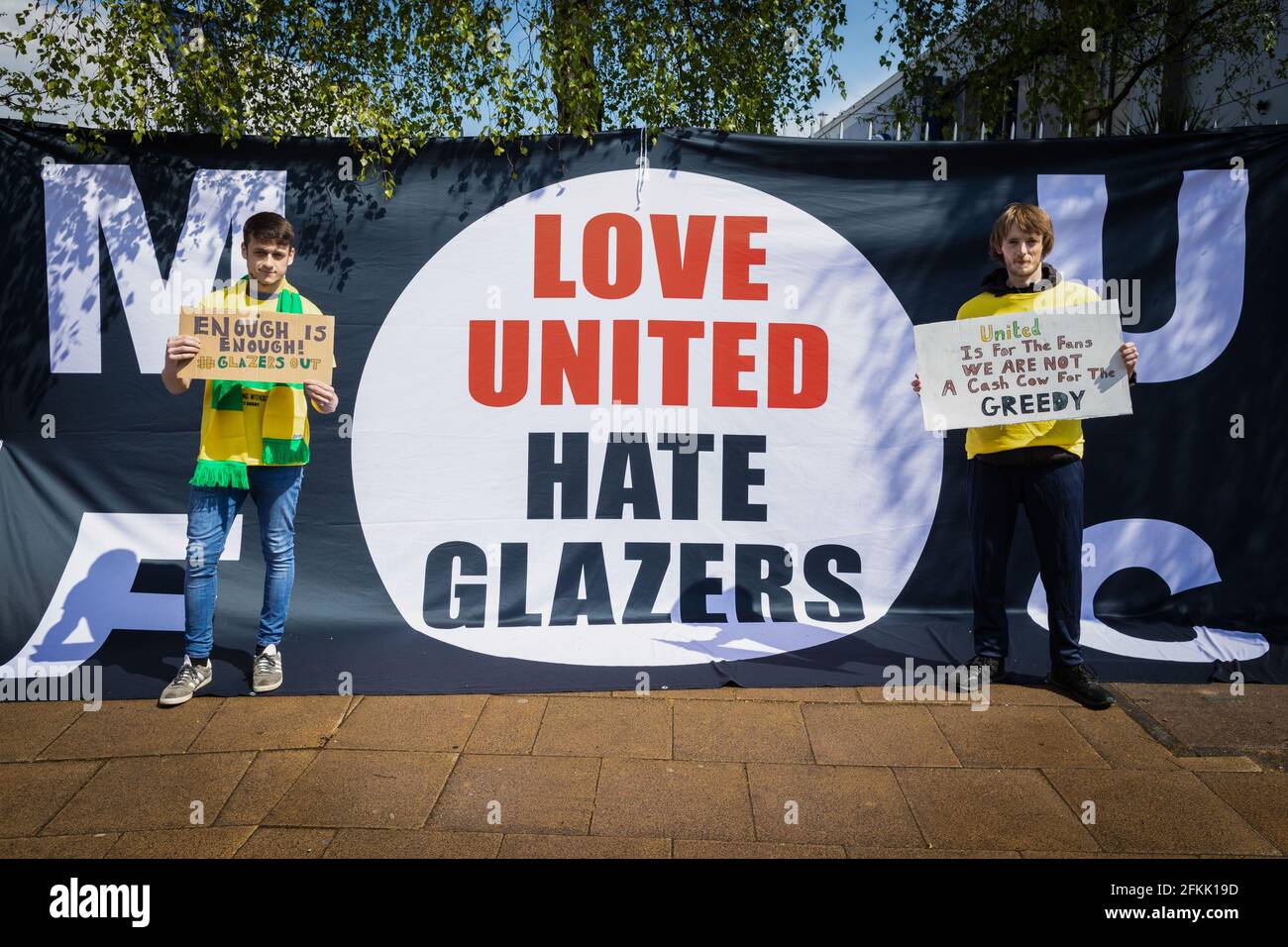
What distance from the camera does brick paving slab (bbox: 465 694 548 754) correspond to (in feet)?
12.6

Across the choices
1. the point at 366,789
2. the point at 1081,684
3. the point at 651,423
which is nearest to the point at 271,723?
the point at 366,789

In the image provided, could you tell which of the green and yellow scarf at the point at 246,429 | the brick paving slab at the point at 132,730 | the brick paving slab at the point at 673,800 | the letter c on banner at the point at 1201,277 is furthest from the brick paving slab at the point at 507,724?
the letter c on banner at the point at 1201,277

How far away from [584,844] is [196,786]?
144 cm

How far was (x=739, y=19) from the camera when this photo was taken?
635 centimetres

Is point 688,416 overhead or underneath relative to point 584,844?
overhead

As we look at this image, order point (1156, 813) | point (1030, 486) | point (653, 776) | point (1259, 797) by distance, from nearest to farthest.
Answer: point (1156, 813)
point (1259, 797)
point (653, 776)
point (1030, 486)

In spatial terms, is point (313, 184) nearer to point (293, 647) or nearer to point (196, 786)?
point (293, 647)

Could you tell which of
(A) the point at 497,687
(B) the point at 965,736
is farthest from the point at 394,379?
(B) the point at 965,736

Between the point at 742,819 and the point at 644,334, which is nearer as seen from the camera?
the point at 742,819

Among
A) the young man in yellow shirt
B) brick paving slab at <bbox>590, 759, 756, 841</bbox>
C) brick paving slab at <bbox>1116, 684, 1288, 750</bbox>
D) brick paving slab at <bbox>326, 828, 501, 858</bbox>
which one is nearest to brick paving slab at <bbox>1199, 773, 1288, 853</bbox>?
brick paving slab at <bbox>1116, 684, 1288, 750</bbox>

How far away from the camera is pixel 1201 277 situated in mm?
4832

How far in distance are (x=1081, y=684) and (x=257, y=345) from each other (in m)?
3.84

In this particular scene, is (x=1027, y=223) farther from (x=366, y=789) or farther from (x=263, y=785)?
(x=263, y=785)

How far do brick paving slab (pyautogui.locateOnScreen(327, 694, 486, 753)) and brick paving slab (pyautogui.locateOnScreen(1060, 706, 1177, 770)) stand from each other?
2486 mm
